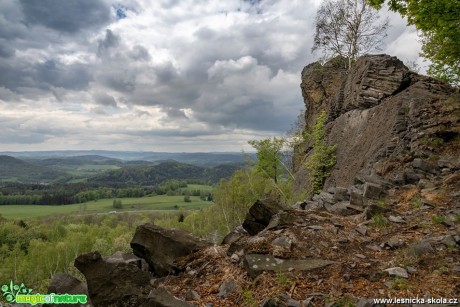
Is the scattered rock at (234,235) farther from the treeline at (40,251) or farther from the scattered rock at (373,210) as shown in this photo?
the treeline at (40,251)

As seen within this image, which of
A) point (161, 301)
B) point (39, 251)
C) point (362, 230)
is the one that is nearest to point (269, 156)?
point (362, 230)

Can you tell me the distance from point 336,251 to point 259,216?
326 cm

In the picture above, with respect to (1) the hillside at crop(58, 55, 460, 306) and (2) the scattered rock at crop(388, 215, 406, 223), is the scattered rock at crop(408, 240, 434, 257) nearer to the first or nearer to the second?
(1) the hillside at crop(58, 55, 460, 306)

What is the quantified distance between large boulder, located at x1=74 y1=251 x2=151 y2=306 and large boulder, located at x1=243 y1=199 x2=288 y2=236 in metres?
4.45

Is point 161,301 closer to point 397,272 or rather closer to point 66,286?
point 66,286

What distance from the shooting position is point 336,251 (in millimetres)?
8234

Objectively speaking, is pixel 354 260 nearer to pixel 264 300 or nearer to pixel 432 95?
pixel 264 300

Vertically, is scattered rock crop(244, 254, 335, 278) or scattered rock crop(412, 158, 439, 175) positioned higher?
scattered rock crop(412, 158, 439, 175)

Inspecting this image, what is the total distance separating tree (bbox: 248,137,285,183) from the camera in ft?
137

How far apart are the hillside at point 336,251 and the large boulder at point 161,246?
3cm

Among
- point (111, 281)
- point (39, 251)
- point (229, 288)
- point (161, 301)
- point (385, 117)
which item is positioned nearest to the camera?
point (161, 301)

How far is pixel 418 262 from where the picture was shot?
7.17 meters

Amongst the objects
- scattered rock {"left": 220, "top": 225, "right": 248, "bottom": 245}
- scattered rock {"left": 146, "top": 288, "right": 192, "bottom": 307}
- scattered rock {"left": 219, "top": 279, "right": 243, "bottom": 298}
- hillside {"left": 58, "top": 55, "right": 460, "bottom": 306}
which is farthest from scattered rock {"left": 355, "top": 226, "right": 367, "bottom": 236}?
scattered rock {"left": 146, "top": 288, "right": 192, "bottom": 307}

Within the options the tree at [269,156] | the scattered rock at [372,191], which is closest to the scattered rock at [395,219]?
the scattered rock at [372,191]
